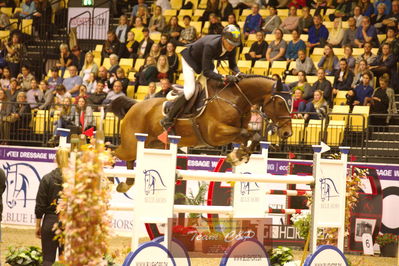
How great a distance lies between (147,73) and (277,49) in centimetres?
253

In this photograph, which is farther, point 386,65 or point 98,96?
point 98,96

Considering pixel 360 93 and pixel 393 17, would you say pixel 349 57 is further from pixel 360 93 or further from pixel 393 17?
pixel 393 17

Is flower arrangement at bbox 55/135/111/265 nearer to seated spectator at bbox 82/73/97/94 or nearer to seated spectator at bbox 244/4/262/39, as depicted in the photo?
seated spectator at bbox 82/73/97/94

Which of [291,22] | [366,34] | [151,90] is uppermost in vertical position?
[291,22]

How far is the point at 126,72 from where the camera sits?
16.0 m

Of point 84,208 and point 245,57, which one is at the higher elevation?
point 245,57

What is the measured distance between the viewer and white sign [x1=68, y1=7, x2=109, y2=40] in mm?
17891

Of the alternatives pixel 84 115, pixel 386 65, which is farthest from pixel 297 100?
pixel 84 115

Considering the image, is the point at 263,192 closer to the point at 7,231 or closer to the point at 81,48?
the point at 7,231

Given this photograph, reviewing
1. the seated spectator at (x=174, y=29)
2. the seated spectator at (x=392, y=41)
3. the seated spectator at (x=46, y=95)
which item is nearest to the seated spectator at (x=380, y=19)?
the seated spectator at (x=392, y=41)

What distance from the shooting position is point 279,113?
336 inches

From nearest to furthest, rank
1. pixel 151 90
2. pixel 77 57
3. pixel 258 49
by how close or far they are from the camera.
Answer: pixel 151 90 → pixel 258 49 → pixel 77 57

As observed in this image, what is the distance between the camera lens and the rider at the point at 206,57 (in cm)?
847

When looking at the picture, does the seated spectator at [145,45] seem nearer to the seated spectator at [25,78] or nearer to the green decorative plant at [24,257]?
the seated spectator at [25,78]
